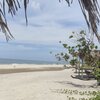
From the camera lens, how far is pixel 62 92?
620 inches

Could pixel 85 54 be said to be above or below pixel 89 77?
above

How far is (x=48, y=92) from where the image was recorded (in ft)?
51.2

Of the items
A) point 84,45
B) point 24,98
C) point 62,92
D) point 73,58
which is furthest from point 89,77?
point 24,98

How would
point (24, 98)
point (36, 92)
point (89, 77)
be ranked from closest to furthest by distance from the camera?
point (24, 98) → point (36, 92) → point (89, 77)

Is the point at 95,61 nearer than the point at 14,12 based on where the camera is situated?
No

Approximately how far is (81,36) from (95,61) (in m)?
2.62

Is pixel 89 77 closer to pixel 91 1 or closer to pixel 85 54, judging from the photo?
pixel 85 54

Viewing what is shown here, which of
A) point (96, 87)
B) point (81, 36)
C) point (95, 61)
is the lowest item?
point (96, 87)

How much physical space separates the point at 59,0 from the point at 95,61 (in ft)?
56.2

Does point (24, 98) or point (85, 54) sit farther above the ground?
point (85, 54)

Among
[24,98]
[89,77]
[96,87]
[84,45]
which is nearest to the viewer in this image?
[24,98]

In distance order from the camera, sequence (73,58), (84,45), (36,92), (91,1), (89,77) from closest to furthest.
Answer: (91,1)
(36,92)
(84,45)
(73,58)
(89,77)

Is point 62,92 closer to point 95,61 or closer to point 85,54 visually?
point 95,61

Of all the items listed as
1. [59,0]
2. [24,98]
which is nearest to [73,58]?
[24,98]
